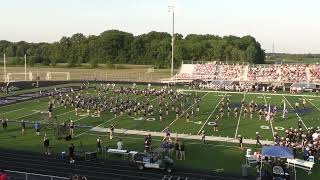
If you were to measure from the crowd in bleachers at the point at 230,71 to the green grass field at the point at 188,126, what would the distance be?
82.4 ft

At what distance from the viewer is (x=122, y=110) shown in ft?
134

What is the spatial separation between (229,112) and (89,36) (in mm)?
115799

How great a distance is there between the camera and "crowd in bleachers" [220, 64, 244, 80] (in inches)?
2997

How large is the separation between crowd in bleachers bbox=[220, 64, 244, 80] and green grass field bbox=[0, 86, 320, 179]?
25.1 metres

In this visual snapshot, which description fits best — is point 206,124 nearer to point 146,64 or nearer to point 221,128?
point 221,128

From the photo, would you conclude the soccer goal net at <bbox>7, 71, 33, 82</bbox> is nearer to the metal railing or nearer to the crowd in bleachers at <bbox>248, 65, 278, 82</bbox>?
the crowd in bleachers at <bbox>248, 65, 278, 82</bbox>

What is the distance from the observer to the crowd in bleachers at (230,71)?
76.1 metres

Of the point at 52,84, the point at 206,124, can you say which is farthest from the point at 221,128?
the point at 52,84

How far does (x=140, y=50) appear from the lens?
13725 centimetres

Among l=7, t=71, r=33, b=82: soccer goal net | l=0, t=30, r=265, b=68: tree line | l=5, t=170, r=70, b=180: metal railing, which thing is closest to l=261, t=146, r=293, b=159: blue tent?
l=5, t=170, r=70, b=180: metal railing

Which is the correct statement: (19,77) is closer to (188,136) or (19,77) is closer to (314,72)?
(314,72)

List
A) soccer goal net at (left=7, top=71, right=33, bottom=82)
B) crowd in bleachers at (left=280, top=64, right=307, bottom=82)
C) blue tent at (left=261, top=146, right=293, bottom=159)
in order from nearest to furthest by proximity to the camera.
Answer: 1. blue tent at (left=261, top=146, right=293, bottom=159)
2. soccer goal net at (left=7, top=71, right=33, bottom=82)
3. crowd in bleachers at (left=280, top=64, right=307, bottom=82)

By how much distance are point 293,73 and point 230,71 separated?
429 inches

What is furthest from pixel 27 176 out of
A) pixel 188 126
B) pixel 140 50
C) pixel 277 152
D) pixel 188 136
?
pixel 140 50
